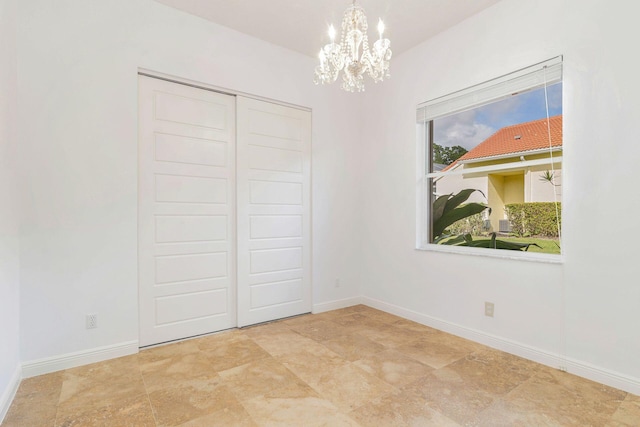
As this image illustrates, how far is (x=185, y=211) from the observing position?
3037mm

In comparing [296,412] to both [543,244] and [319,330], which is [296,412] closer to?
[319,330]

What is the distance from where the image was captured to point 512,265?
2.76m

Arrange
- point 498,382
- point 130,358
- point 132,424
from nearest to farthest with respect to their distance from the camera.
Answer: point 132,424, point 498,382, point 130,358

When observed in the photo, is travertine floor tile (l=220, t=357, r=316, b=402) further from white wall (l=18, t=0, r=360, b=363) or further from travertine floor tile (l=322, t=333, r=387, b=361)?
white wall (l=18, t=0, r=360, b=363)

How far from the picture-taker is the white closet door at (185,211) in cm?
286

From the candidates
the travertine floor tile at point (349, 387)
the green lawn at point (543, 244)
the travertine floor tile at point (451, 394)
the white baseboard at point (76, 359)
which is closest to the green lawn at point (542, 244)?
the green lawn at point (543, 244)

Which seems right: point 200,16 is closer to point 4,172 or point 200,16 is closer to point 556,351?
point 4,172

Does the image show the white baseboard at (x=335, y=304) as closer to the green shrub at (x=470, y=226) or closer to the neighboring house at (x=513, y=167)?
the green shrub at (x=470, y=226)

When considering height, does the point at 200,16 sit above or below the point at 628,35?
above

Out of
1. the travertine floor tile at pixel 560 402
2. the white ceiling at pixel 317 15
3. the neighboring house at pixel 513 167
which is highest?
the white ceiling at pixel 317 15

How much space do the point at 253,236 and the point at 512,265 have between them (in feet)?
7.92

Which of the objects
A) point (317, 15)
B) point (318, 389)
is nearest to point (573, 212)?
point (318, 389)

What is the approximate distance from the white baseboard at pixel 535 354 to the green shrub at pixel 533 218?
0.92m

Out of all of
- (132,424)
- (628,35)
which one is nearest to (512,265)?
(628,35)
